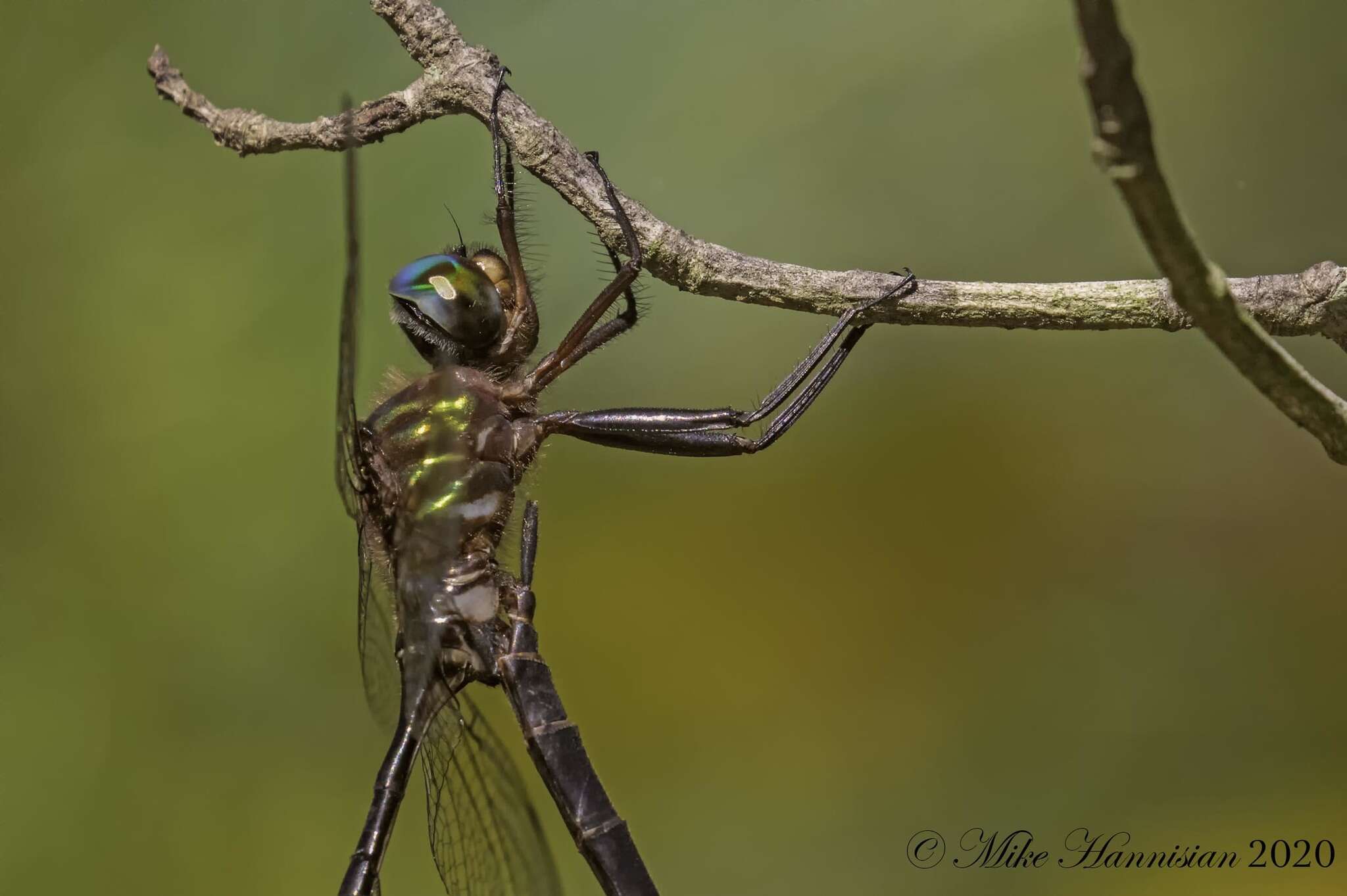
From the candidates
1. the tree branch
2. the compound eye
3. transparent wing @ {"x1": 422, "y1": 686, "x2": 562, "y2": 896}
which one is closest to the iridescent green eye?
the compound eye

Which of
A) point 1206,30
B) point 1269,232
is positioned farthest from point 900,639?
point 1206,30

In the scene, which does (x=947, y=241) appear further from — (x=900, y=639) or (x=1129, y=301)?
(x=1129, y=301)

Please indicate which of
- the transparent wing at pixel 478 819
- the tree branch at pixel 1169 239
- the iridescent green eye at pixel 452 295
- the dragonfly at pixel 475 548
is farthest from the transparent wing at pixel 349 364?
the tree branch at pixel 1169 239

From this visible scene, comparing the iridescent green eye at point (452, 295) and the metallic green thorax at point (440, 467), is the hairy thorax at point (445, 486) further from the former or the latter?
the iridescent green eye at point (452, 295)

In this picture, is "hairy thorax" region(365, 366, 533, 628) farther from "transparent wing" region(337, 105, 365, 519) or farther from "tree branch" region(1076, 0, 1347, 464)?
"tree branch" region(1076, 0, 1347, 464)

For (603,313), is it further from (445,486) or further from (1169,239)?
(1169,239)

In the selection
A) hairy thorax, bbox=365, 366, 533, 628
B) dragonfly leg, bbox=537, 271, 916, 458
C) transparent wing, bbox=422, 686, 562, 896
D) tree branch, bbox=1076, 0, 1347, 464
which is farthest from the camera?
transparent wing, bbox=422, 686, 562, 896
